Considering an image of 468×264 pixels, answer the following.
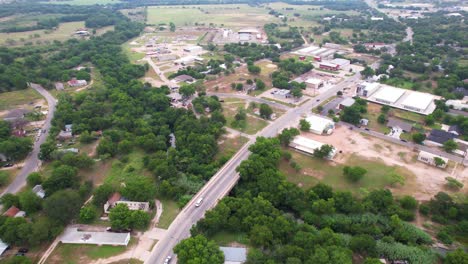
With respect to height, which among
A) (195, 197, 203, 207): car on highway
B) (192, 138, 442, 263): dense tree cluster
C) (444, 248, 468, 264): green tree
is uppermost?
(444, 248, 468, 264): green tree

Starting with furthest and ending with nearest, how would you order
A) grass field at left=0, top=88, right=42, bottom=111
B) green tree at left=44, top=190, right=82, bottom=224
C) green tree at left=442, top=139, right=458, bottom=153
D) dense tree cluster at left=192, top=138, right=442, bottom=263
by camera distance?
grass field at left=0, top=88, right=42, bottom=111
green tree at left=442, top=139, right=458, bottom=153
green tree at left=44, top=190, right=82, bottom=224
dense tree cluster at left=192, top=138, right=442, bottom=263

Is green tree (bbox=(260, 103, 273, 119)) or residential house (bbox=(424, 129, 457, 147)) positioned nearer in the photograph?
residential house (bbox=(424, 129, 457, 147))

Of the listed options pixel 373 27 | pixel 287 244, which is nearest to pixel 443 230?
pixel 287 244

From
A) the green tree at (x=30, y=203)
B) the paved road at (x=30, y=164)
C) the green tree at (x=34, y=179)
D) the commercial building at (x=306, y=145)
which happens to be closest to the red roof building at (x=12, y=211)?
the green tree at (x=30, y=203)

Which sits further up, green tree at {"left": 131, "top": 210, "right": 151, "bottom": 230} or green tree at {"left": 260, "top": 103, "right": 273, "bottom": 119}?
green tree at {"left": 260, "top": 103, "right": 273, "bottom": 119}

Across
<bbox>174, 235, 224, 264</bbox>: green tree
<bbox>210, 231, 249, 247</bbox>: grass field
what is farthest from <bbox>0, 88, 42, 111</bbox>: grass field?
<bbox>210, 231, 249, 247</bbox>: grass field

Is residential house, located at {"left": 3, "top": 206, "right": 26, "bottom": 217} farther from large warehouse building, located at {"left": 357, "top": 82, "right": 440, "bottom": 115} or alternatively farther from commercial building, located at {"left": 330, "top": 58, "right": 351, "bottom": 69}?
commercial building, located at {"left": 330, "top": 58, "right": 351, "bottom": 69}

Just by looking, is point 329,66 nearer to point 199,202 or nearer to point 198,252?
point 199,202

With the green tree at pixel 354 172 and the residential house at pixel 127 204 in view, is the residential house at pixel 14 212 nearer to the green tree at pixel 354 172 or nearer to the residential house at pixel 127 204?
the residential house at pixel 127 204

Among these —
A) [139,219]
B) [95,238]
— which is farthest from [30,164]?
[139,219]
